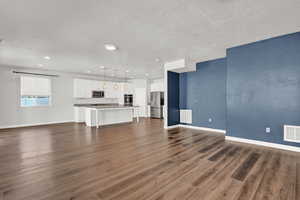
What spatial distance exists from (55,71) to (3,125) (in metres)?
3.20

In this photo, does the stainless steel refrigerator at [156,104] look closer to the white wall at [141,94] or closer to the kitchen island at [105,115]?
the white wall at [141,94]

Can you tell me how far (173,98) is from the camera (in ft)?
19.2

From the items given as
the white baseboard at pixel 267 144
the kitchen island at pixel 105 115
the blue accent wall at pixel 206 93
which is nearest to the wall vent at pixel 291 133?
the white baseboard at pixel 267 144

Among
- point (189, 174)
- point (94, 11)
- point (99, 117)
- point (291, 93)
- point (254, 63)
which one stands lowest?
point (189, 174)

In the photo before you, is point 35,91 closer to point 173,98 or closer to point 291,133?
point 173,98

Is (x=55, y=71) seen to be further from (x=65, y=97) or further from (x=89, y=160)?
(x=89, y=160)

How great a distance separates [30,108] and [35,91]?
2.76 feet

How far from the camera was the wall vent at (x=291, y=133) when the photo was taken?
3.11 metres

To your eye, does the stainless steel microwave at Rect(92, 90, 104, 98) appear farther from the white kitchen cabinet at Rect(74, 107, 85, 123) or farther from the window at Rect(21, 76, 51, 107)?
the window at Rect(21, 76, 51, 107)

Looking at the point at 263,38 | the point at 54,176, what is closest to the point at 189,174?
the point at 54,176

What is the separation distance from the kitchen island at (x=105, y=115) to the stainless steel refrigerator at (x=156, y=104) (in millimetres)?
2230

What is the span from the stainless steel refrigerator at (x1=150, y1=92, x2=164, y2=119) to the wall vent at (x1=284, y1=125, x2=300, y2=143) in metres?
6.19

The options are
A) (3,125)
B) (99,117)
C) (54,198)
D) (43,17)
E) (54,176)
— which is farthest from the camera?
(99,117)

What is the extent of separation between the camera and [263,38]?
3.45 metres
